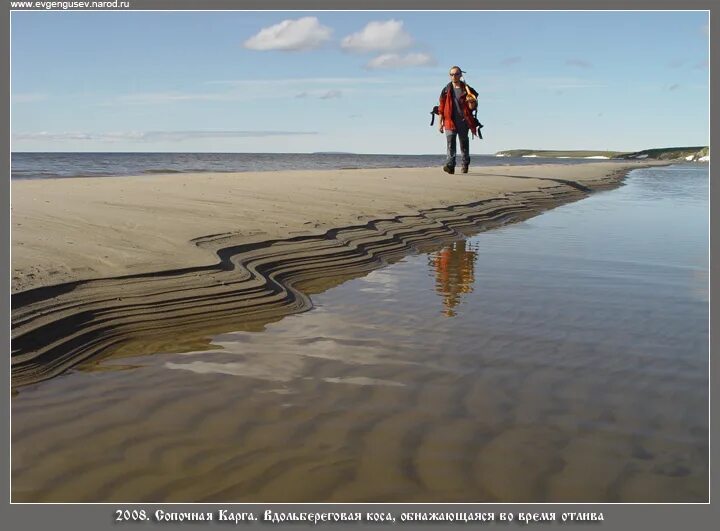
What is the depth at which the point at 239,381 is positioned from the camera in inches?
172

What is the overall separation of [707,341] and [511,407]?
210 cm

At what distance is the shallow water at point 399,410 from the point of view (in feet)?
10.5

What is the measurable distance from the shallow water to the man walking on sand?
12287 millimetres

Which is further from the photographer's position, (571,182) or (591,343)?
(571,182)

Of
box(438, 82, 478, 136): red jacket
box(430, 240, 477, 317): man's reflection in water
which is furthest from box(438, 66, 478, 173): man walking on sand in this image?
box(430, 240, 477, 317): man's reflection in water

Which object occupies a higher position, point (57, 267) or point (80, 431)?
point (57, 267)

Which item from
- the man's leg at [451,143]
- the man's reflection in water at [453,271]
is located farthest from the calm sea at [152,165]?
the man's reflection in water at [453,271]

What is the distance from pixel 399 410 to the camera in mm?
3977

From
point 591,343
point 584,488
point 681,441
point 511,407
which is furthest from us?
point 591,343

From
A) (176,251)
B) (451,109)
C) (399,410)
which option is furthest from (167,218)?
(451,109)

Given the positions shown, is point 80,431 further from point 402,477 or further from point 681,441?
point 681,441

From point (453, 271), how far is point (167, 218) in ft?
10.7

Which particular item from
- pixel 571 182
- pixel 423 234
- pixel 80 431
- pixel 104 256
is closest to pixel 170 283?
pixel 104 256

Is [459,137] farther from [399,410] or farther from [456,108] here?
[399,410]
